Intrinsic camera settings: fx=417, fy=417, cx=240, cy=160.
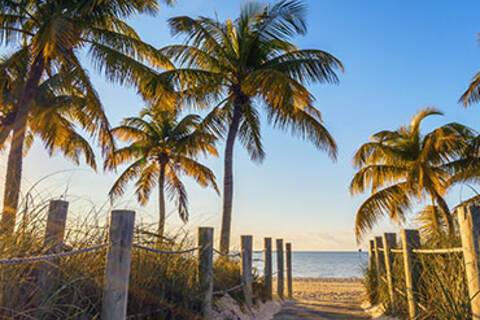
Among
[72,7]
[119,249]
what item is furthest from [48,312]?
[72,7]

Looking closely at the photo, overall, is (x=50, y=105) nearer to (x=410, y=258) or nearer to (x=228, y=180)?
(x=228, y=180)

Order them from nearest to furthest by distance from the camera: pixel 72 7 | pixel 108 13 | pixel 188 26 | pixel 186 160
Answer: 1. pixel 72 7
2. pixel 108 13
3. pixel 188 26
4. pixel 186 160

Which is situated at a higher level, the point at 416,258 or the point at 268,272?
the point at 416,258

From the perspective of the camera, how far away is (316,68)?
1190 centimetres

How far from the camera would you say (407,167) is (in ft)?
48.9

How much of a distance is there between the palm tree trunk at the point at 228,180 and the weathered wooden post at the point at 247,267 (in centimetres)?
225

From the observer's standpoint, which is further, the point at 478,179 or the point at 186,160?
the point at 186,160

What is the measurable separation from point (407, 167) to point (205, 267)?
1118cm

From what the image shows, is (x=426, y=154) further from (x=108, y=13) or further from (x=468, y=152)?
(x=108, y=13)

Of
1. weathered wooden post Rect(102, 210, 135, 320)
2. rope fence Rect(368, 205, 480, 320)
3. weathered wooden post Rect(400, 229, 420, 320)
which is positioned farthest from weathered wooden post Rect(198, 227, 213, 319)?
weathered wooden post Rect(400, 229, 420, 320)

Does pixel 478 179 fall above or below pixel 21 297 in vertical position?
above

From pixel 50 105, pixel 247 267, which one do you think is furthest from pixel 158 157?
pixel 247 267

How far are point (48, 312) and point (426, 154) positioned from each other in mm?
13350

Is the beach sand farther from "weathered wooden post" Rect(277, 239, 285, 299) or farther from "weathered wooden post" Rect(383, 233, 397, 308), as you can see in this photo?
"weathered wooden post" Rect(383, 233, 397, 308)
